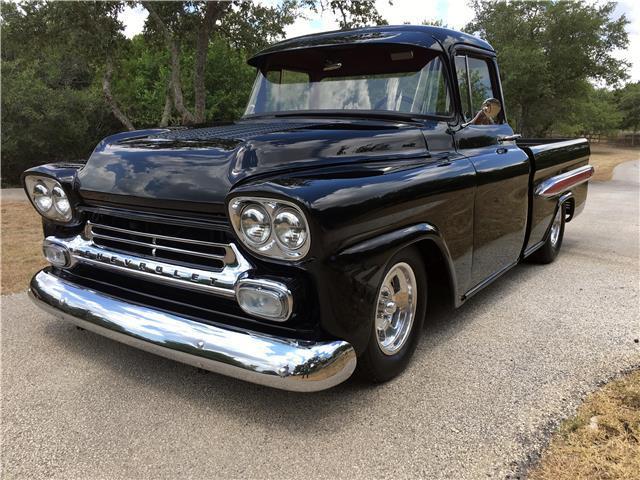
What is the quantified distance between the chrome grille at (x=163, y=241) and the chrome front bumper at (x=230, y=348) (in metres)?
0.27

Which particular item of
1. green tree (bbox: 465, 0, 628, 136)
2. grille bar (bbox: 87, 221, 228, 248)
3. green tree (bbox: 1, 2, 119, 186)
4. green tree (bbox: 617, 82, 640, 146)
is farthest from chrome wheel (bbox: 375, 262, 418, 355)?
green tree (bbox: 617, 82, 640, 146)

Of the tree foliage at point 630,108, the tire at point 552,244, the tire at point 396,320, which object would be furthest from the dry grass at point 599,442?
the tree foliage at point 630,108

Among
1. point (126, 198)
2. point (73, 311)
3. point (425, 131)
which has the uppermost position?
point (425, 131)

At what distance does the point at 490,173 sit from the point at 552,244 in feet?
7.19

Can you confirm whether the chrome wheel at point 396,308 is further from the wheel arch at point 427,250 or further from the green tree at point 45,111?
the green tree at point 45,111

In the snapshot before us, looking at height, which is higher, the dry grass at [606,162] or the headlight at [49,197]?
the headlight at [49,197]

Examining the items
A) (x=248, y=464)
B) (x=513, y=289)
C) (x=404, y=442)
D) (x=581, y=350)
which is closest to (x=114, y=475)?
(x=248, y=464)

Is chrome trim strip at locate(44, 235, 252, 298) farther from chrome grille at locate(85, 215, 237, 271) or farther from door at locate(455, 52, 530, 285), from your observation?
door at locate(455, 52, 530, 285)

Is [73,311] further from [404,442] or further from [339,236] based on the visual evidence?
[404,442]

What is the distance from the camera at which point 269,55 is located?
12.8ft

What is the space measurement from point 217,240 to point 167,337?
18.8 inches

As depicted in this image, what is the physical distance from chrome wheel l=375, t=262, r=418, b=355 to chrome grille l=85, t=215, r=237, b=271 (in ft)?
2.68

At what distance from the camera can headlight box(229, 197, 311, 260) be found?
205 cm

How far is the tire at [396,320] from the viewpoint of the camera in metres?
2.49
